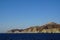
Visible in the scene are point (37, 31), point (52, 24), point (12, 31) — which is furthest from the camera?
point (12, 31)

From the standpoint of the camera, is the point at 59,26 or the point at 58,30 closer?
the point at 58,30

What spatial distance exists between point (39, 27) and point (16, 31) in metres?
29.8

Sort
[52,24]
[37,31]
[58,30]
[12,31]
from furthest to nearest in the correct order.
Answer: [12,31], [52,24], [37,31], [58,30]

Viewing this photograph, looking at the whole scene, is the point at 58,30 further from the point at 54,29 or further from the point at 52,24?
the point at 52,24

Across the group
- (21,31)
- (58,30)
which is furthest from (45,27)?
(21,31)

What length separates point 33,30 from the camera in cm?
17388

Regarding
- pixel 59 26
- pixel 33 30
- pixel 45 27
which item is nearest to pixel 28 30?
pixel 33 30

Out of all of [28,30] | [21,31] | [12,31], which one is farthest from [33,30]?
[12,31]

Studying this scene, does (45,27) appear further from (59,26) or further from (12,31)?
(12,31)

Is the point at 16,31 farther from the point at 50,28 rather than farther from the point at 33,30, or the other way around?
the point at 50,28

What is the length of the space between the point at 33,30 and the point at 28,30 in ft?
17.4

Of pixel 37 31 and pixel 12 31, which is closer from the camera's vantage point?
pixel 37 31

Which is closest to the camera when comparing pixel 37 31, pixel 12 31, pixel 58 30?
pixel 58 30

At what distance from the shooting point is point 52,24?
183 metres
